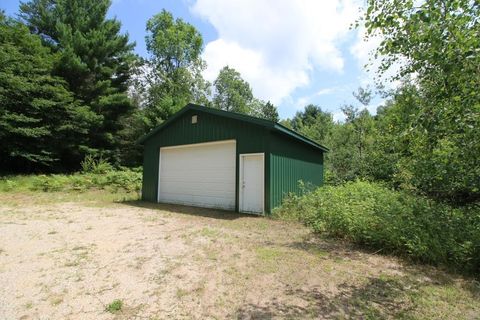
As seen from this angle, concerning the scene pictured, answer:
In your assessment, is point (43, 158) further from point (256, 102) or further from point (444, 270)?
point (256, 102)

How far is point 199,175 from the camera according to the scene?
975 cm

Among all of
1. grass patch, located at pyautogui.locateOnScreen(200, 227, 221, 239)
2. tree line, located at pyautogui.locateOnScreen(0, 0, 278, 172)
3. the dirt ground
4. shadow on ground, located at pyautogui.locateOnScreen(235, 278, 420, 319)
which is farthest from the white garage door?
shadow on ground, located at pyautogui.locateOnScreen(235, 278, 420, 319)

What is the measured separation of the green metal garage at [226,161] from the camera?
7.94 m

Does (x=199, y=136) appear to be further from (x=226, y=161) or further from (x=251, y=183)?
(x=251, y=183)

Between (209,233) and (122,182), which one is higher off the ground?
(122,182)

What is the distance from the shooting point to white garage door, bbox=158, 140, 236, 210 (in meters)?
8.88

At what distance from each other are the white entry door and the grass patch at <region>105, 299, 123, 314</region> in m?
5.38

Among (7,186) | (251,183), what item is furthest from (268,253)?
(7,186)

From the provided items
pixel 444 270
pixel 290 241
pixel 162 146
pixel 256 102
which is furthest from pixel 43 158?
pixel 256 102

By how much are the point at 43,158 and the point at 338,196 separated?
17379mm

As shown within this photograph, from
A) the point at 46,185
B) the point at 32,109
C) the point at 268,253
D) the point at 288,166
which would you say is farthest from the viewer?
the point at 32,109

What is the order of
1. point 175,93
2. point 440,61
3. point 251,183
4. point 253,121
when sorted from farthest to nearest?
point 175,93 < point 251,183 < point 253,121 < point 440,61

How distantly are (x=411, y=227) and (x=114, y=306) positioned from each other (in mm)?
4337

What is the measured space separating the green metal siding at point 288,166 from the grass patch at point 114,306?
5.32 metres
